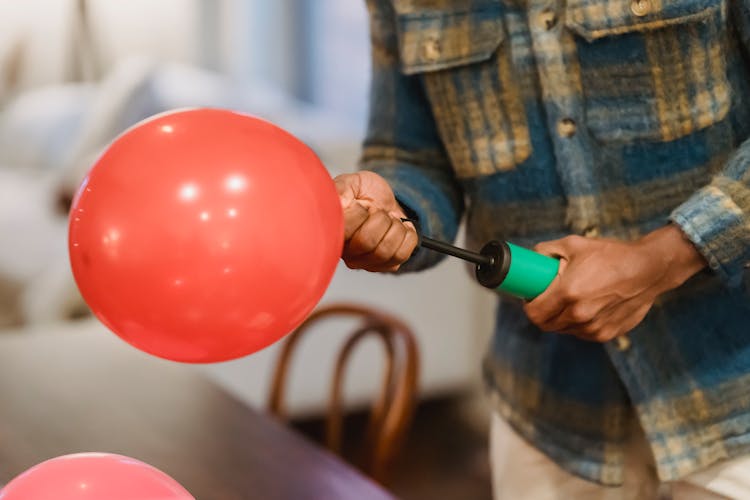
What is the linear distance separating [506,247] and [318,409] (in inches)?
85.0

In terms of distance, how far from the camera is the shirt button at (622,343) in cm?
108

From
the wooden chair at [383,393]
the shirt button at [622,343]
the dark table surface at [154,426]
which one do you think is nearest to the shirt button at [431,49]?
the shirt button at [622,343]

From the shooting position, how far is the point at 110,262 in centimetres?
74

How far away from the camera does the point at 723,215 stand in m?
0.96

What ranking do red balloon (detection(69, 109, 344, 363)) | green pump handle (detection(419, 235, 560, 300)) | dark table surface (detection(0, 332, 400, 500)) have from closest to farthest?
red balloon (detection(69, 109, 344, 363)), green pump handle (detection(419, 235, 560, 300)), dark table surface (detection(0, 332, 400, 500))

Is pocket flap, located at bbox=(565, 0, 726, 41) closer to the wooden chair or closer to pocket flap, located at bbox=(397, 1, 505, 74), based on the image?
pocket flap, located at bbox=(397, 1, 505, 74)

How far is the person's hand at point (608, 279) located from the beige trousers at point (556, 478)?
0.21 metres

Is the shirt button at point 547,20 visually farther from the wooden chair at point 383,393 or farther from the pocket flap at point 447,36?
the wooden chair at point 383,393

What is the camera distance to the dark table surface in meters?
1.28

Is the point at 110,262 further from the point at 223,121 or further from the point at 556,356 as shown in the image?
the point at 556,356

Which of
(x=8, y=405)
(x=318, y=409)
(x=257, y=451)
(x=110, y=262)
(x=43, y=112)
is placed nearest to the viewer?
(x=110, y=262)

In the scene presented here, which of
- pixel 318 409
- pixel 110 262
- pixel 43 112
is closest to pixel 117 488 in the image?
pixel 110 262

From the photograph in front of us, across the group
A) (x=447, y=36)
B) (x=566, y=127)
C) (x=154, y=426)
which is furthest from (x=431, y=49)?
(x=154, y=426)

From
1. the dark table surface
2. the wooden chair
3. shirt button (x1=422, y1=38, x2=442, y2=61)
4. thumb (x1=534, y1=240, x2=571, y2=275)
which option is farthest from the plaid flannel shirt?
the wooden chair
